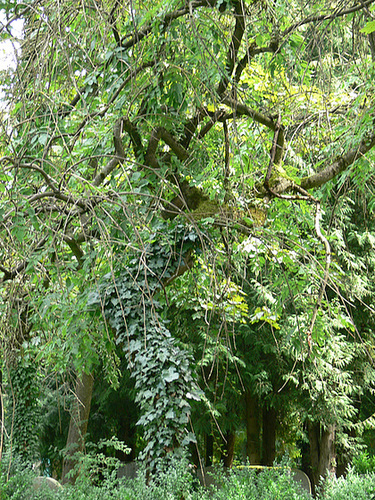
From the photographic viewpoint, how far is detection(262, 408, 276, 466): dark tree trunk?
37.0ft

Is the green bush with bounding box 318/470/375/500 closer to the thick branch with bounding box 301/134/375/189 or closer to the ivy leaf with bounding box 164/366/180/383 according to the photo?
the ivy leaf with bounding box 164/366/180/383

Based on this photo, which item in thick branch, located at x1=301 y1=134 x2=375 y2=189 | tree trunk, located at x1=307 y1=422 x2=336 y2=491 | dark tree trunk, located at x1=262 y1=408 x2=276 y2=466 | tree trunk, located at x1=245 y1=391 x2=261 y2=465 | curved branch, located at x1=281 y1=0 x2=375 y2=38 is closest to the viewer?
curved branch, located at x1=281 y1=0 x2=375 y2=38

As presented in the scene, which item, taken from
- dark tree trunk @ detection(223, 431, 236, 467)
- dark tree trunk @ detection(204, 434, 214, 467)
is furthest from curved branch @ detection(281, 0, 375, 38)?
dark tree trunk @ detection(204, 434, 214, 467)

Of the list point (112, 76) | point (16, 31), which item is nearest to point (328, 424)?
point (112, 76)

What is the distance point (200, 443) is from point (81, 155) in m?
8.84

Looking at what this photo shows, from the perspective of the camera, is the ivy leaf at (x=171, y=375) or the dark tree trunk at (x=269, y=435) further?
the dark tree trunk at (x=269, y=435)

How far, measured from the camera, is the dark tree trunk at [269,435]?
444 inches

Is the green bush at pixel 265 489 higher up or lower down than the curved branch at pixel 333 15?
lower down

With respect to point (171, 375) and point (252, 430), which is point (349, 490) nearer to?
point (171, 375)

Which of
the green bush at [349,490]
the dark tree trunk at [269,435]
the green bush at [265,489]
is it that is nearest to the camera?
the green bush at [265,489]

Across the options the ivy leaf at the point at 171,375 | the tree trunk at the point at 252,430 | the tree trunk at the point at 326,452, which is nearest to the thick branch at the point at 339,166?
the ivy leaf at the point at 171,375

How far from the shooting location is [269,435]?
11453 mm

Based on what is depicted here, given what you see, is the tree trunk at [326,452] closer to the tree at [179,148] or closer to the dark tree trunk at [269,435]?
the dark tree trunk at [269,435]

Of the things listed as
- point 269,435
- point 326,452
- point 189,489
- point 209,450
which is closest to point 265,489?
point 189,489
